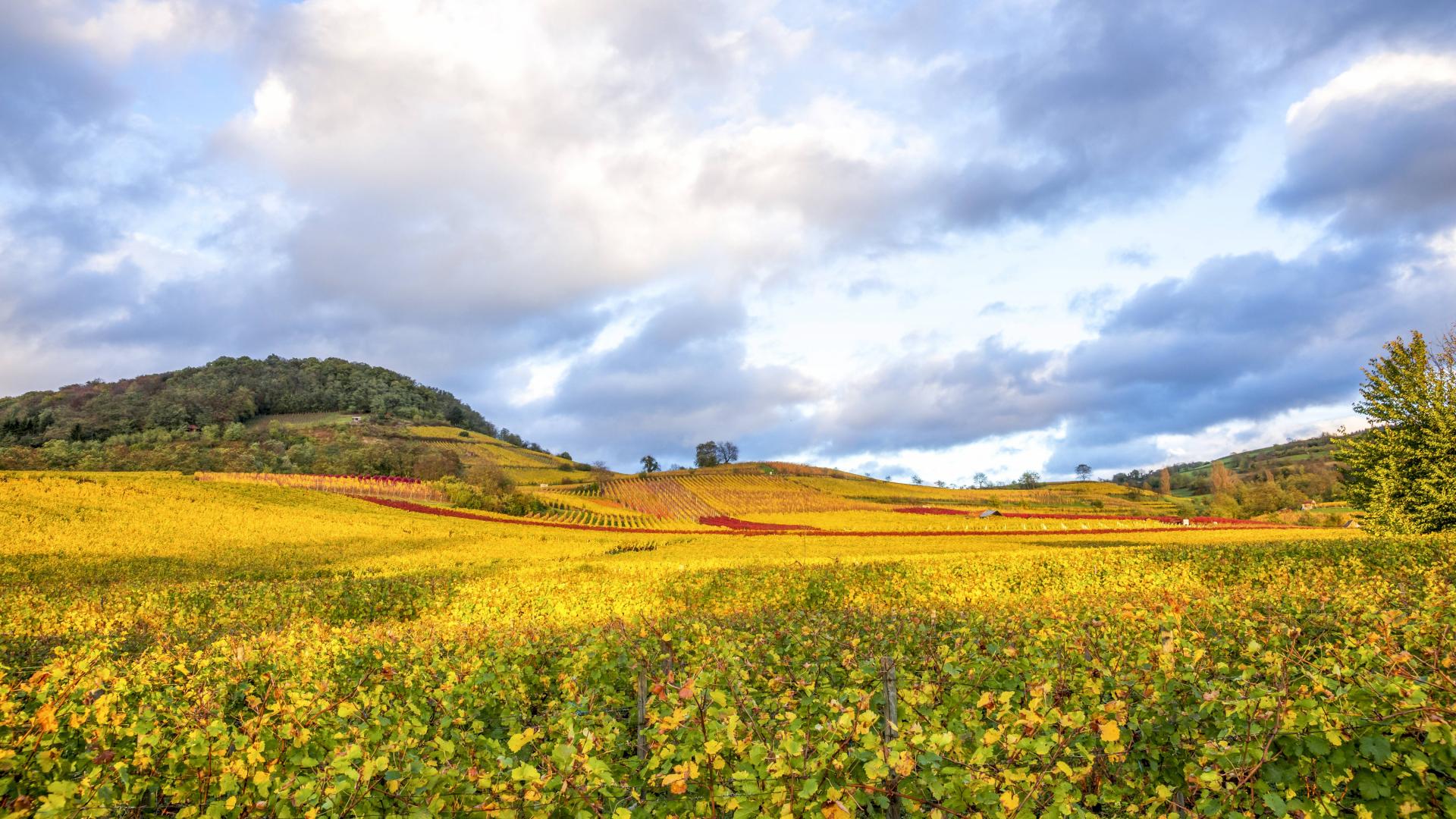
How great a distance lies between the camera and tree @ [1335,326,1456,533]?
24953mm

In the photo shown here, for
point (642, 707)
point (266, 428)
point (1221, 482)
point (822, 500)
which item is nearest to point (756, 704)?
point (642, 707)

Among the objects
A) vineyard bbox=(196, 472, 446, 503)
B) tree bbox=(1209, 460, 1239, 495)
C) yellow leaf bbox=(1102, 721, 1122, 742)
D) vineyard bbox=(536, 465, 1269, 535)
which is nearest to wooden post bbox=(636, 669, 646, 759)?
yellow leaf bbox=(1102, 721, 1122, 742)

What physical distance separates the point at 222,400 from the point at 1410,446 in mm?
154331

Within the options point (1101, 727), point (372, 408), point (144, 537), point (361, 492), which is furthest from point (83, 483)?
point (372, 408)

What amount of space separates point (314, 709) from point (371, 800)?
169 cm

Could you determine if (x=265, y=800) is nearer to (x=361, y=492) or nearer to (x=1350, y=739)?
(x=1350, y=739)

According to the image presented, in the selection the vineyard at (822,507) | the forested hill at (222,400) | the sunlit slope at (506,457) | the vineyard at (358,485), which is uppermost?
the forested hill at (222,400)

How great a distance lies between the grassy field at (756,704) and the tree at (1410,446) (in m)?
10.7

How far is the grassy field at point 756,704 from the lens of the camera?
11.8 ft

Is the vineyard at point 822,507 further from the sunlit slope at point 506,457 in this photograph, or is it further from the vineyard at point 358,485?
the sunlit slope at point 506,457

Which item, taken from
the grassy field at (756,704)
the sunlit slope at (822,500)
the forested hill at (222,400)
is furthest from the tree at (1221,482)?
the forested hill at (222,400)

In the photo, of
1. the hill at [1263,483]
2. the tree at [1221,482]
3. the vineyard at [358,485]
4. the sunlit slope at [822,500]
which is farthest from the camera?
the tree at [1221,482]

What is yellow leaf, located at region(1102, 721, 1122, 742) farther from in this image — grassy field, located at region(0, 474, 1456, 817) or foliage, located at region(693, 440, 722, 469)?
foliage, located at region(693, 440, 722, 469)

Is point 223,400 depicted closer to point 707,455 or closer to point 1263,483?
point 707,455
